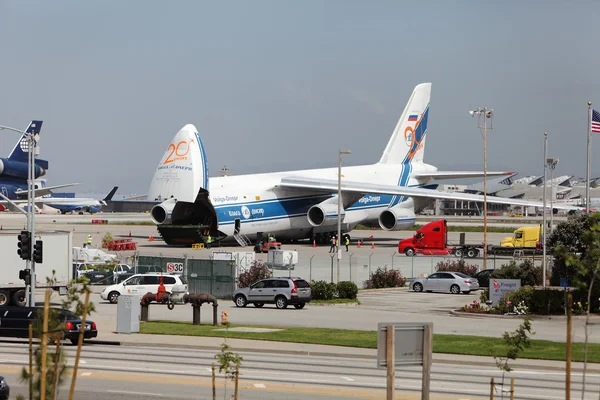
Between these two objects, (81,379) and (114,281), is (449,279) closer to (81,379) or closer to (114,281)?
(114,281)

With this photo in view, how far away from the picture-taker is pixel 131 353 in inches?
993

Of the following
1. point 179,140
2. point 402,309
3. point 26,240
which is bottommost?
point 402,309

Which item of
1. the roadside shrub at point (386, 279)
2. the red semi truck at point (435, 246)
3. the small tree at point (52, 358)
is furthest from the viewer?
the red semi truck at point (435, 246)

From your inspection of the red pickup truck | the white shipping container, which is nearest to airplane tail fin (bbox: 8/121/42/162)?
the red pickup truck

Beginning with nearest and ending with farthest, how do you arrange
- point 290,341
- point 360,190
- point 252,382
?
point 252,382 → point 290,341 → point 360,190

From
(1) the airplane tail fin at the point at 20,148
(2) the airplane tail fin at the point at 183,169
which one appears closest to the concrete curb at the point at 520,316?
(2) the airplane tail fin at the point at 183,169

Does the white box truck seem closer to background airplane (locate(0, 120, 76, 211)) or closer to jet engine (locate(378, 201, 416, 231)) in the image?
jet engine (locate(378, 201, 416, 231))

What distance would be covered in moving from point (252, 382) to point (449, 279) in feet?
90.6

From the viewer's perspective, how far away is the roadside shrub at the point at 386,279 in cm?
4941

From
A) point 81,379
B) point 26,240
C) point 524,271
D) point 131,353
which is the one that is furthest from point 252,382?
point 524,271

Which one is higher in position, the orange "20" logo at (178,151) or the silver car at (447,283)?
the orange "20" logo at (178,151)

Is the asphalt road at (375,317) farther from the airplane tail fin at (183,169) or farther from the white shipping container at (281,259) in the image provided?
the airplane tail fin at (183,169)

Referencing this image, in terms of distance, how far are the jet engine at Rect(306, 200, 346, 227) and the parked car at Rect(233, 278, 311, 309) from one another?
31.6 metres

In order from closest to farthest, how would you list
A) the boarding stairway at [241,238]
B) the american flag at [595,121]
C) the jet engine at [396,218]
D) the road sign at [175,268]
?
the american flag at [595,121] < the road sign at [175,268] < the boarding stairway at [241,238] < the jet engine at [396,218]
